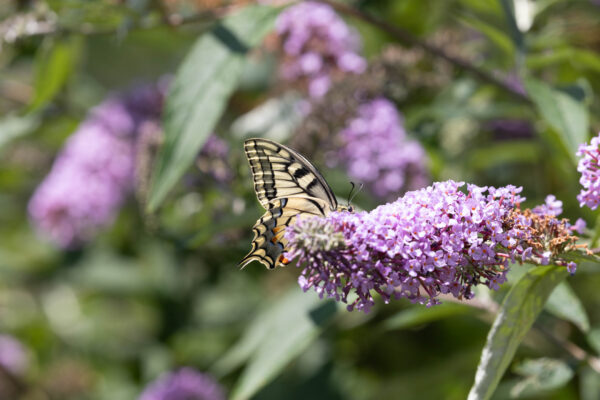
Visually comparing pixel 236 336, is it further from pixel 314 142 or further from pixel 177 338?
pixel 314 142

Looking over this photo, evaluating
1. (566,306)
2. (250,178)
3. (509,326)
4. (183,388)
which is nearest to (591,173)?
(509,326)

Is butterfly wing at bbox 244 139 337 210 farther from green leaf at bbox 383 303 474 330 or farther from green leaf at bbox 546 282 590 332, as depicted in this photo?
green leaf at bbox 546 282 590 332

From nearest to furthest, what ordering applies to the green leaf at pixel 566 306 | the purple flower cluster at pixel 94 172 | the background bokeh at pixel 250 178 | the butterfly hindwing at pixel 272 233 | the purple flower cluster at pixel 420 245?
the purple flower cluster at pixel 420 245
the butterfly hindwing at pixel 272 233
the green leaf at pixel 566 306
the background bokeh at pixel 250 178
the purple flower cluster at pixel 94 172

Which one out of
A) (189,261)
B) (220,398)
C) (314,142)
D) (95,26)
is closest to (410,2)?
(314,142)

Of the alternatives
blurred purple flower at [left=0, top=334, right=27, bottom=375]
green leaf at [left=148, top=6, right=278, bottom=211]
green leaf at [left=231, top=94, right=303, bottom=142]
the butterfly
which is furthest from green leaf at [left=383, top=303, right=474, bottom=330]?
blurred purple flower at [left=0, top=334, right=27, bottom=375]

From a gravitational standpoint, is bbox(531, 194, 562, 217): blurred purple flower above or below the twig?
below

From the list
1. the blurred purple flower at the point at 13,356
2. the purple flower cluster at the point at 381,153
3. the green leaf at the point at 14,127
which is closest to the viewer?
the purple flower cluster at the point at 381,153

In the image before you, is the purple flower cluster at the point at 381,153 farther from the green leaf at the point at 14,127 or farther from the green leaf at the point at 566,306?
the green leaf at the point at 14,127

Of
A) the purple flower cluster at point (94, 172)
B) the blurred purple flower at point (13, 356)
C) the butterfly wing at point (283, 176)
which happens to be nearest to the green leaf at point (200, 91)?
the butterfly wing at point (283, 176)
